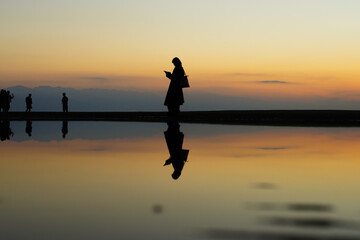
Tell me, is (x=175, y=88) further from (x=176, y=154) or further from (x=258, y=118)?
(x=176, y=154)

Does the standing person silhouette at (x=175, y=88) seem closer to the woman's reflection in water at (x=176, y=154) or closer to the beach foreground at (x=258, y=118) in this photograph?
the beach foreground at (x=258, y=118)

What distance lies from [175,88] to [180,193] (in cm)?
1918

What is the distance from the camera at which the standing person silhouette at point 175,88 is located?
25.5 metres

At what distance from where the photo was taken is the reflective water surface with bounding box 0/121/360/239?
16.5 ft

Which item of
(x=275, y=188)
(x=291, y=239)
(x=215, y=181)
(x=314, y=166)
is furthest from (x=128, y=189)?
(x=314, y=166)

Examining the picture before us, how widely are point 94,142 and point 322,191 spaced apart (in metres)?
8.77

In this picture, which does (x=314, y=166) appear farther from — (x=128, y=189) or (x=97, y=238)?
(x=97, y=238)

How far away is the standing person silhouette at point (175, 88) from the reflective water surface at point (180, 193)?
503 inches

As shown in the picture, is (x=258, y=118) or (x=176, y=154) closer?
(x=176, y=154)

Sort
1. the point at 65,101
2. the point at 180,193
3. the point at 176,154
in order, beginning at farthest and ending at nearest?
the point at 65,101 → the point at 176,154 → the point at 180,193

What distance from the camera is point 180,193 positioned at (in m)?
6.93

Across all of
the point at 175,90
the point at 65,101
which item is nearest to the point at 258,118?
the point at 175,90

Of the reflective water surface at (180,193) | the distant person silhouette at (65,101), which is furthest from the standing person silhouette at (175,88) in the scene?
the distant person silhouette at (65,101)

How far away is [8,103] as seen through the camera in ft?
149
